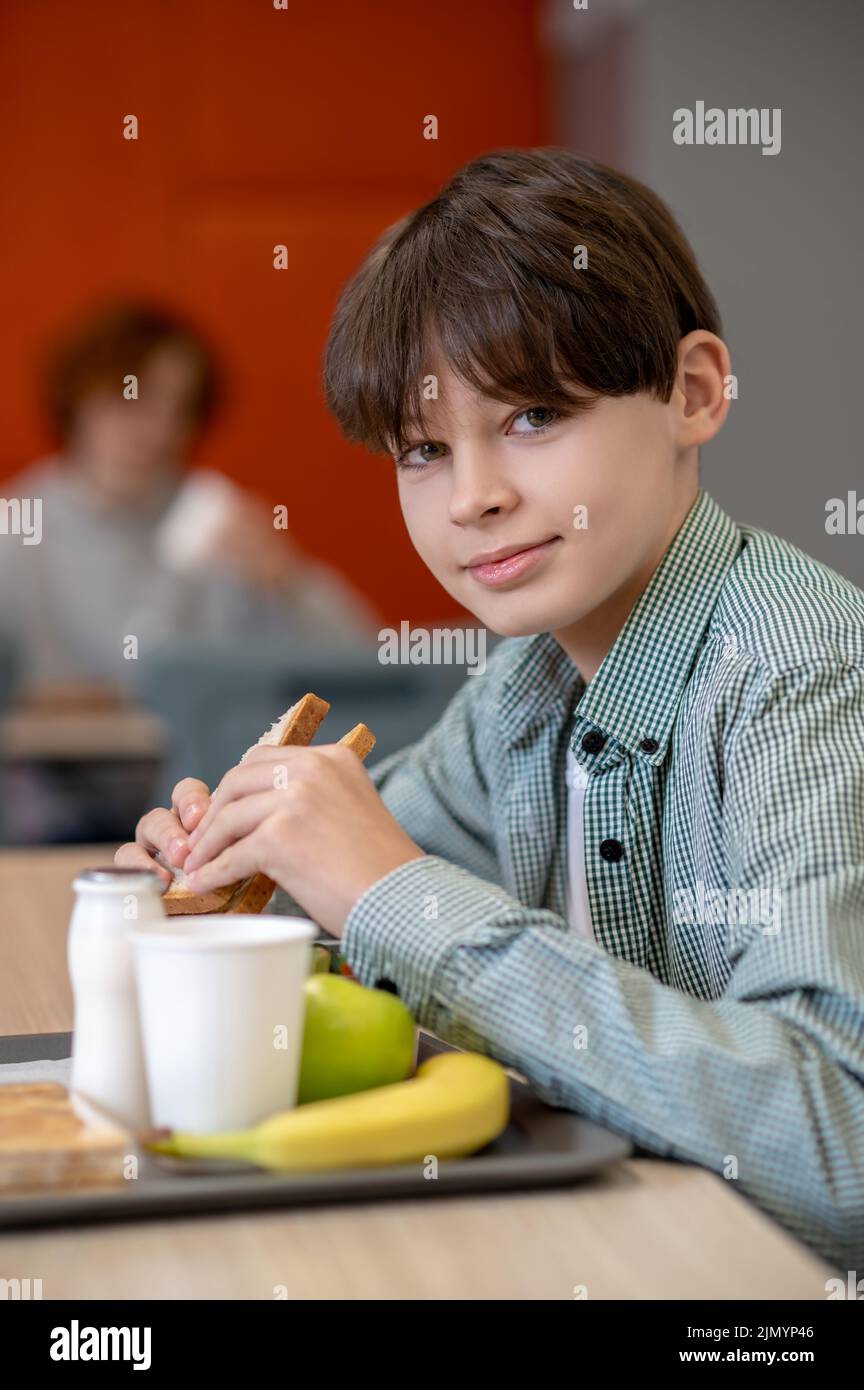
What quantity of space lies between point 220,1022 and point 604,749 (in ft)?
1.47

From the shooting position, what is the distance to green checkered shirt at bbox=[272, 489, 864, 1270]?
73 cm

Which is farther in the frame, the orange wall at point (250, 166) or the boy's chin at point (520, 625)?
the orange wall at point (250, 166)

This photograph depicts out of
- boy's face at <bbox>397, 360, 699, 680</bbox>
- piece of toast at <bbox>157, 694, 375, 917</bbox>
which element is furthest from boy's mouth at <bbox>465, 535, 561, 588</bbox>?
piece of toast at <bbox>157, 694, 375, 917</bbox>

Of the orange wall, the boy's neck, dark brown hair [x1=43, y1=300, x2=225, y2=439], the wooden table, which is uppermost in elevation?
the orange wall

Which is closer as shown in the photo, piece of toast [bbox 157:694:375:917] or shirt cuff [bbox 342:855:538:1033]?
shirt cuff [bbox 342:855:538:1033]

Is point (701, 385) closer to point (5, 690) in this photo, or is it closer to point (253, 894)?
point (253, 894)

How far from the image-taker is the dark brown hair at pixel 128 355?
4035 mm

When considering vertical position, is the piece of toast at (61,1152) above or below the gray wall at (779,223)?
below

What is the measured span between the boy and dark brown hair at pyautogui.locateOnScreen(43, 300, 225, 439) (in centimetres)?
297

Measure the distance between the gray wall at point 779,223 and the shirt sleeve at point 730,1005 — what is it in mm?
3344

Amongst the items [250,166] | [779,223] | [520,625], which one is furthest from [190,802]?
[250,166]

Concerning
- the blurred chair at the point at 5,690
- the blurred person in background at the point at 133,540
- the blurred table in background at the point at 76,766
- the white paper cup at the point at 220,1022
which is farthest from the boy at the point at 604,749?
the blurred person in background at the point at 133,540

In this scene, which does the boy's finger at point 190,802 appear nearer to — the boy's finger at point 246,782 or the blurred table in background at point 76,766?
the boy's finger at point 246,782

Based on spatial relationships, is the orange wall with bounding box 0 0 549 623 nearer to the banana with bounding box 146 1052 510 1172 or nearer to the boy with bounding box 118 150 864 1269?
the boy with bounding box 118 150 864 1269
